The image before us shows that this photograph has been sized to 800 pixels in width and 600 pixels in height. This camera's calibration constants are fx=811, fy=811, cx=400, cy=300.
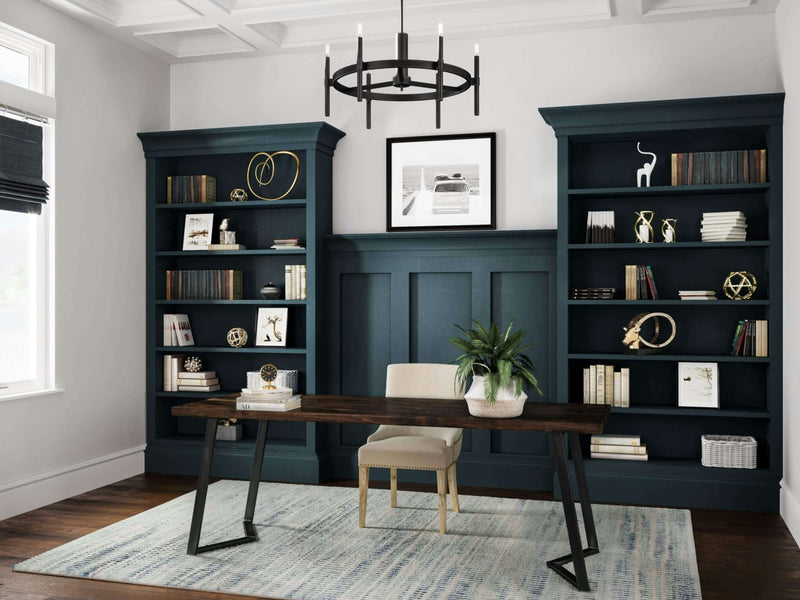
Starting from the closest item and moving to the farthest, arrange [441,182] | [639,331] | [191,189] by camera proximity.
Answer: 1. [639,331]
2. [441,182]
3. [191,189]

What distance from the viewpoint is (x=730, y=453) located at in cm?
473

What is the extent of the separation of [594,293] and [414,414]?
1853 millimetres

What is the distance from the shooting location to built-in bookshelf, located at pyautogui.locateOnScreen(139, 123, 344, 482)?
544 centimetres

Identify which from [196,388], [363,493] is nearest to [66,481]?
[196,388]

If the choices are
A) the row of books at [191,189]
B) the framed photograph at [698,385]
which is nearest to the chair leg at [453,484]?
the framed photograph at [698,385]

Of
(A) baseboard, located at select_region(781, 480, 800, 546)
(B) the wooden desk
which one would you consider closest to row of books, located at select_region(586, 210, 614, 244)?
(B) the wooden desk

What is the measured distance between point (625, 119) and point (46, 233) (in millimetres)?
3532

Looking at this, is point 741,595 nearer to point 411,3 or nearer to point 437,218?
point 437,218

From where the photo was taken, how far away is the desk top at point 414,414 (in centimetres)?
342

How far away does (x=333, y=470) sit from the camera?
5.59 meters

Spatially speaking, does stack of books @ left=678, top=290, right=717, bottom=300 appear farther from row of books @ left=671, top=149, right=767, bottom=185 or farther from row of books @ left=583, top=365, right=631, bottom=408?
row of books @ left=671, top=149, right=767, bottom=185

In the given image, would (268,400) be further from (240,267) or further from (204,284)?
(240,267)

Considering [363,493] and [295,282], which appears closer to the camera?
[363,493]

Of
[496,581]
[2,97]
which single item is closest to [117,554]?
[496,581]
